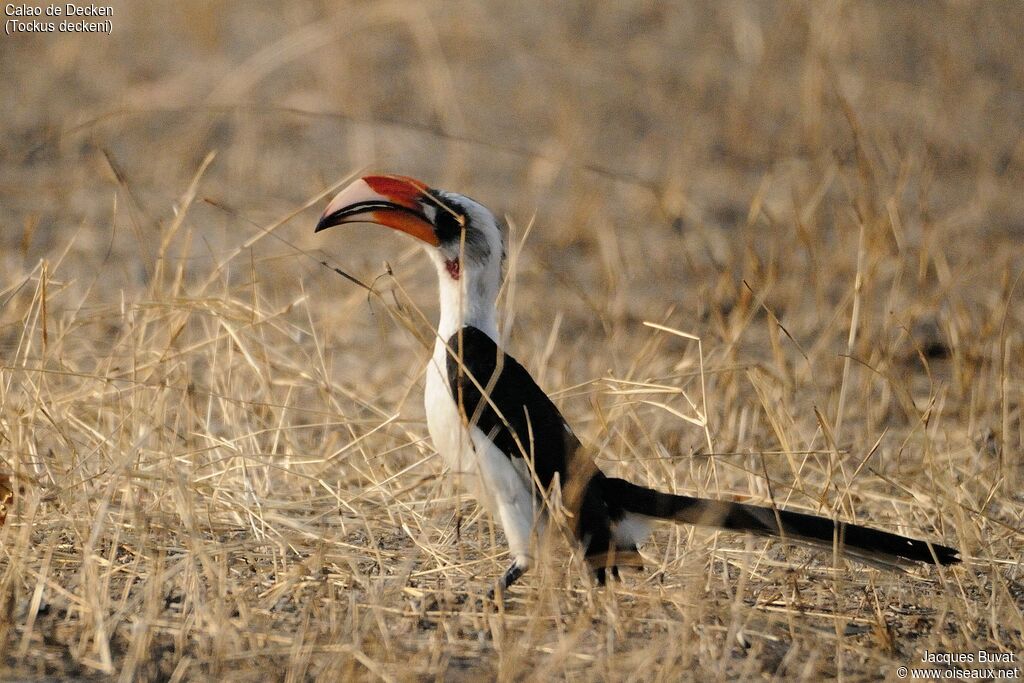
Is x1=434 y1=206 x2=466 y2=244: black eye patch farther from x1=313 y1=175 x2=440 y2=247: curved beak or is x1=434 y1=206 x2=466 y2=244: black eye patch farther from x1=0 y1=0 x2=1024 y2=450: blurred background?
x1=0 y1=0 x2=1024 y2=450: blurred background

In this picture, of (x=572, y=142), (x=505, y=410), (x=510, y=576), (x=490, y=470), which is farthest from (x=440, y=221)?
(x=572, y=142)

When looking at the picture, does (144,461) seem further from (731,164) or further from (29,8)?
(29,8)

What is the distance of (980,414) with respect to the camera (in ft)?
13.6

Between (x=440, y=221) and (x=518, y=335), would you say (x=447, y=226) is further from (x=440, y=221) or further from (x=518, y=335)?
(x=518, y=335)

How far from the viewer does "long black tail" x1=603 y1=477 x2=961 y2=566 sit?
264 centimetres

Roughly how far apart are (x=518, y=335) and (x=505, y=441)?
173 cm

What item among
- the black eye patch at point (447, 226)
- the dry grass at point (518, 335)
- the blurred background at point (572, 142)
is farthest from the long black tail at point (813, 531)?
the blurred background at point (572, 142)

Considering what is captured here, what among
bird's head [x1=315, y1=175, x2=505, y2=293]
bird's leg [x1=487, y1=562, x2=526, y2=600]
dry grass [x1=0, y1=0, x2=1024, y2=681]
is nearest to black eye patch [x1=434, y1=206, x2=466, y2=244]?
bird's head [x1=315, y1=175, x2=505, y2=293]

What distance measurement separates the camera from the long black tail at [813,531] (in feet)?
8.68

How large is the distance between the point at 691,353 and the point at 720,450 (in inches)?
33.2

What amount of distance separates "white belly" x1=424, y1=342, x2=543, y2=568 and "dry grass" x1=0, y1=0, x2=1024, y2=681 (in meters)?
0.15

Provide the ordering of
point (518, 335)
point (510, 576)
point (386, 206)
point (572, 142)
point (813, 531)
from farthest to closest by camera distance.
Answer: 1. point (572, 142)
2. point (518, 335)
3. point (386, 206)
4. point (510, 576)
5. point (813, 531)

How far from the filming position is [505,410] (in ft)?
9.62

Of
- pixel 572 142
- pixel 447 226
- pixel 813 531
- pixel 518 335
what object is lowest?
pixel 518 335
